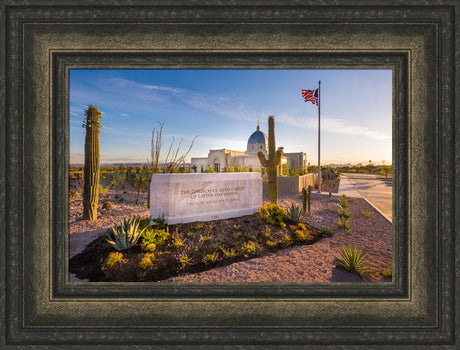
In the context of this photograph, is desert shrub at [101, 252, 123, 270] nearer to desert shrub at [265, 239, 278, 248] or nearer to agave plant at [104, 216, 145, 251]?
agave plant at [104, 216, 145, 251]

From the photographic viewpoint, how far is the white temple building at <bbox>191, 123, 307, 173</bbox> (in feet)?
77.7

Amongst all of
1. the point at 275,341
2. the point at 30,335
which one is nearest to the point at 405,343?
the point at 275,341

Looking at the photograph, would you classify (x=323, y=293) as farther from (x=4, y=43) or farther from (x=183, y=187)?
(x=4, y=43)

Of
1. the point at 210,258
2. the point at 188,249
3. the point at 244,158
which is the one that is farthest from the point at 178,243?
the point at 244,158

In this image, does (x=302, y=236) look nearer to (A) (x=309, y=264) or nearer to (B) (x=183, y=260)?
(A) (x=309, y=264)

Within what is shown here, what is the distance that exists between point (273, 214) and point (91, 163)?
5.83 m

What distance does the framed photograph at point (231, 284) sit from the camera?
66.1 inches

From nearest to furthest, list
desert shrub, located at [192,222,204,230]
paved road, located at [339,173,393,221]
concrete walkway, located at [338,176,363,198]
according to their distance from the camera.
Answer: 1. desert shrub, located at [192,222,204,230]
2. paved road, located at [339,173,393,221]
3. concrete walkway, located at [338,176,363,198]

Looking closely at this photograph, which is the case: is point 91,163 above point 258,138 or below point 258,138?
below

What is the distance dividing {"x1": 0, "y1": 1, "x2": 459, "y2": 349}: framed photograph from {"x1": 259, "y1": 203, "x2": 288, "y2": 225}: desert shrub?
283 centimetres

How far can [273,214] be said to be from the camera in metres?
5.05

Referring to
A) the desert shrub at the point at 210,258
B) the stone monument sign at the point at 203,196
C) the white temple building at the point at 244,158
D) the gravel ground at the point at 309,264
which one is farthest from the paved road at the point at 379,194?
the white temple building at the point at 244,158

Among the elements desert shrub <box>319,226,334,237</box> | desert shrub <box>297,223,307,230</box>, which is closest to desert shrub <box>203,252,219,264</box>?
desert shrub <box>297,223,307,230</box>

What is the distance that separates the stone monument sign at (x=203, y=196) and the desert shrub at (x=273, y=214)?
44 cm
